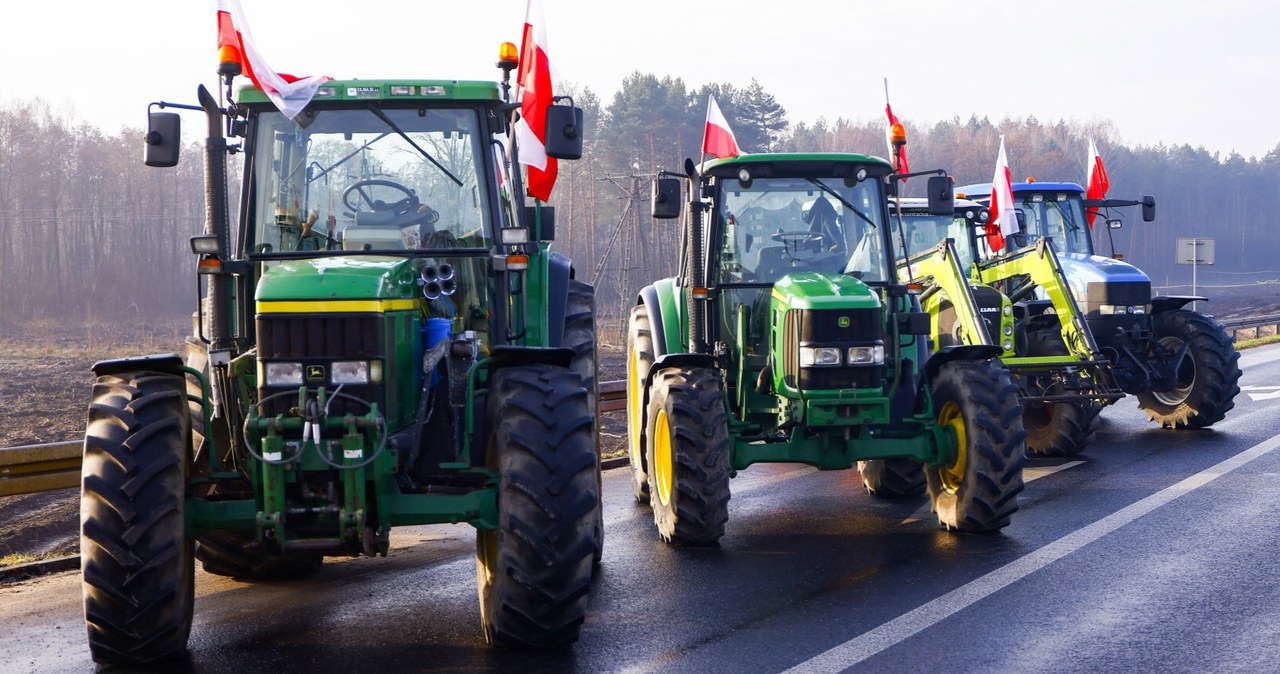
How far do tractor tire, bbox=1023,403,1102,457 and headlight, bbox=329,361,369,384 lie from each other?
817 centimetres

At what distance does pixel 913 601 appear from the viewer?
725 centimetres

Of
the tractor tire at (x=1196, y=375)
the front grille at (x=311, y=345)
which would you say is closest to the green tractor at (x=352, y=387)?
the front grille at (x=311, y=345)

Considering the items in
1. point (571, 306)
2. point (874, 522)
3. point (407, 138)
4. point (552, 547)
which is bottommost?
point (874, 522)

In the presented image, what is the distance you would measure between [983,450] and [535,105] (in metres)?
3.74

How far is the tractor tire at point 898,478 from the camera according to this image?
423 inches

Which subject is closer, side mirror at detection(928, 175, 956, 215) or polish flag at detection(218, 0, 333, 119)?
polish flag at detection(218, 0, 333, 119)

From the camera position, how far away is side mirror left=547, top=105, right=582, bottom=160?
7344 mm

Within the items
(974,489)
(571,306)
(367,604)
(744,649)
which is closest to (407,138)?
(571,306)

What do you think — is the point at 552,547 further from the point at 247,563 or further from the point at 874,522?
the point at 874,522

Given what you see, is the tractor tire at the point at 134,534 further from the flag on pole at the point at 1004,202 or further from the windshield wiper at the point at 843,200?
the flag on pole at the point at 1004,202

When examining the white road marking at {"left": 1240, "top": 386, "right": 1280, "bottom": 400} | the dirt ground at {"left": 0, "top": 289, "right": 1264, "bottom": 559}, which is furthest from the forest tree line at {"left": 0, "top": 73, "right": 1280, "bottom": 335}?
the white road marking at {"left": 1240, "top": 386, "right": 1280, "bottom": 400}

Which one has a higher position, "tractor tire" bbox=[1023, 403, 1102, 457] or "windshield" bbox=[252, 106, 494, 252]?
"windshield" bbox=[252, 106, 494, 252]

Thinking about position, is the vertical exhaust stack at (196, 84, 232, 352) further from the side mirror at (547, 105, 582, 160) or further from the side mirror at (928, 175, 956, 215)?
the side mirror at (928, 175, 956, 215)

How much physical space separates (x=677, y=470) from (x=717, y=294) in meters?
1.86
